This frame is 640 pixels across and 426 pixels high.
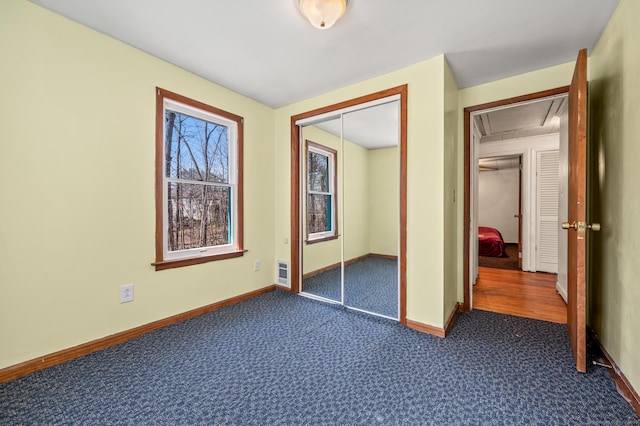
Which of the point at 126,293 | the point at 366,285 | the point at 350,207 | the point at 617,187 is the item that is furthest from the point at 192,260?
the point at 617,187

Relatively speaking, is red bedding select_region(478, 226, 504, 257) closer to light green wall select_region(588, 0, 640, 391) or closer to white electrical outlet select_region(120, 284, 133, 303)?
light green wall select_region(588, 0, 640, 391)

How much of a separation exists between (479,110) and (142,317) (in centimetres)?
383

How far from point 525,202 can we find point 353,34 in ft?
14.2

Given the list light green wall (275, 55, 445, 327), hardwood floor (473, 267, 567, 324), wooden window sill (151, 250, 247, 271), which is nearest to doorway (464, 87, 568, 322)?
hardwood floor (473, 267, 567, 324)

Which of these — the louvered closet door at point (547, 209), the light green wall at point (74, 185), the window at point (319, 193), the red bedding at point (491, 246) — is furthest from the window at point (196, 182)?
the red bedding at point (491, 246)

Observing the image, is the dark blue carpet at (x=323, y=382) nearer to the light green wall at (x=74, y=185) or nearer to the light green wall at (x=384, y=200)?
the light green wall at (x=74, y=185)

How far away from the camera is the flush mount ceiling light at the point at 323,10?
5.47ft

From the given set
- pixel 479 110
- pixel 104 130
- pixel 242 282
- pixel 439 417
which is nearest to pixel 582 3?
pixel 479 110

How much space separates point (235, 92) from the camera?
308 cm

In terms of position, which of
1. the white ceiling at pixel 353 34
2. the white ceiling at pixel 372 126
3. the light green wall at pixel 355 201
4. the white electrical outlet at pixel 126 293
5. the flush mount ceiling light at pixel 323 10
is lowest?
the white electrical outlet at pixel 126 293

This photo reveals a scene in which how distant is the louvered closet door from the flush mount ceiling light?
15.0ft

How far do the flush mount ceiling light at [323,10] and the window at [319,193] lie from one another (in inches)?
66.2

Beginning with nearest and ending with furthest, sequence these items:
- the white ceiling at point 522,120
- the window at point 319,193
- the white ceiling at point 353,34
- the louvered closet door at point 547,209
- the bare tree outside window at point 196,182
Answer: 1. the white ceiling at point 353,34
2. the bare tree outside window at point 196,182
3. the white ceiling at point 522,120
4. the window at point 319,193
5. the louvered closet door at point 547,209

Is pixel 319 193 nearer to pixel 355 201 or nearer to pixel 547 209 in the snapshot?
pixel 355 201
